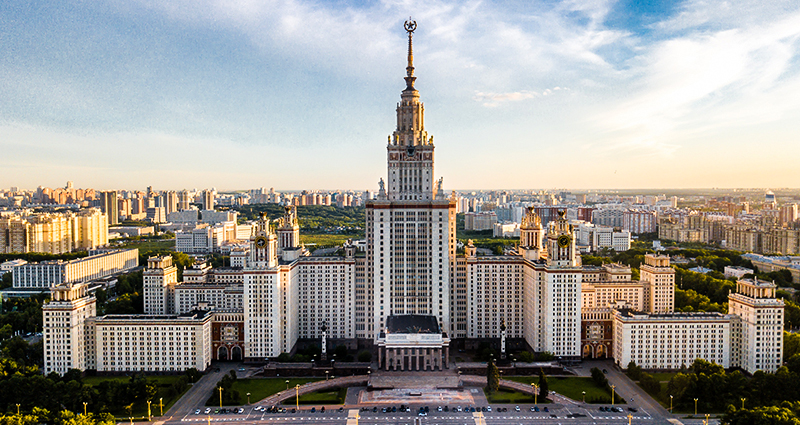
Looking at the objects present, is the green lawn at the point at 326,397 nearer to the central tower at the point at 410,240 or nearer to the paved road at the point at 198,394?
the paved road at the point at 198,394

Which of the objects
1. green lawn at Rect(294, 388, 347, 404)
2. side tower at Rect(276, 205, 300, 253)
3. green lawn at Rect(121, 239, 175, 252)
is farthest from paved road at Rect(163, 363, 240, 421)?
green lawn at Rect(121, 239, 175, 252)

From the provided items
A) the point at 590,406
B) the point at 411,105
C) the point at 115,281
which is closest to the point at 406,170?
the point at 411,105

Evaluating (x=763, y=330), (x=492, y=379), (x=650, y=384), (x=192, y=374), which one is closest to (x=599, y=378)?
(x=650, y=384)

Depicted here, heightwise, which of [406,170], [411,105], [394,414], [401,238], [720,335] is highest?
[411,105]

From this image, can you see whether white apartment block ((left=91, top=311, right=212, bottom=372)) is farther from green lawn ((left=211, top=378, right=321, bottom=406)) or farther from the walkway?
the walkway

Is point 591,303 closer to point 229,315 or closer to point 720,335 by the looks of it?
point 720,335
